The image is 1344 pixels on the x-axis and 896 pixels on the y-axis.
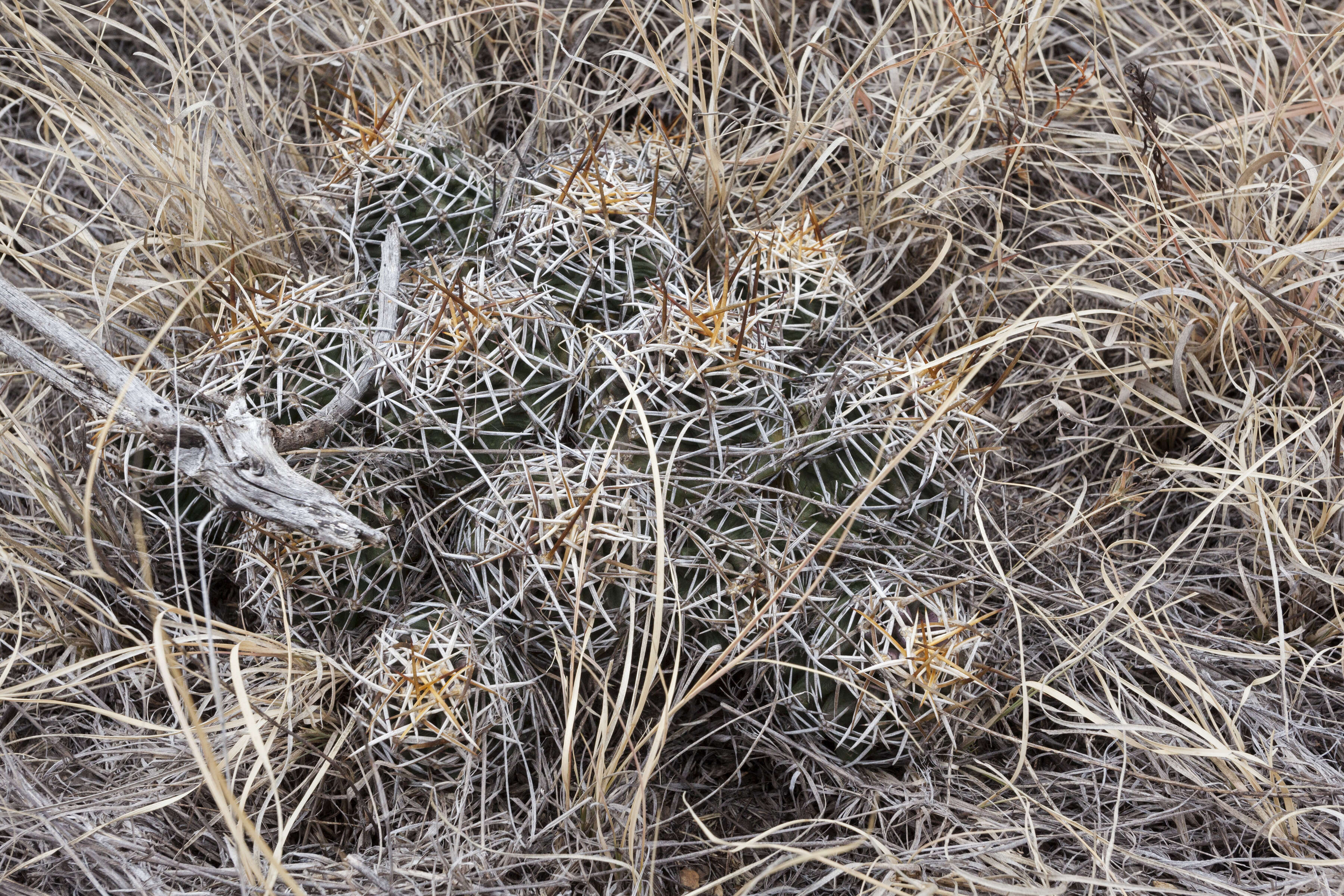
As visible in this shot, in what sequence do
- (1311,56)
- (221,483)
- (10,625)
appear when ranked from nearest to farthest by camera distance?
1. (221,483)
2. (10,625)
3. (1311,56)

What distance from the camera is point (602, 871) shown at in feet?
4.80

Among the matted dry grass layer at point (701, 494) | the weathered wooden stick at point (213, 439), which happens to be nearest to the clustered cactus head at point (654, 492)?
the matted dry grass layer at point (701, 494)

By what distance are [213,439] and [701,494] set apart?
2.49ft

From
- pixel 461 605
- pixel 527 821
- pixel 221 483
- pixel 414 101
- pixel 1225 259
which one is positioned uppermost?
pixel 414 101

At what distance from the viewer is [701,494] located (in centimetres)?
153

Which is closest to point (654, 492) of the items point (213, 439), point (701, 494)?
point (701, 494)

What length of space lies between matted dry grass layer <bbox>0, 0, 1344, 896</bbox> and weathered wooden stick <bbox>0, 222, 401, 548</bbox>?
0.10 meters

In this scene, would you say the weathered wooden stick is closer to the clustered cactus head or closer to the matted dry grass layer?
the matted dry grass layer

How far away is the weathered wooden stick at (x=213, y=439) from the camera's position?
4.53 ft

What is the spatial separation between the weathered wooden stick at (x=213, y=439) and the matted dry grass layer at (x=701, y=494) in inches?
3.8

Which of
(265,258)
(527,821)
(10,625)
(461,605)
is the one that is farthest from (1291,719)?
(10,625)

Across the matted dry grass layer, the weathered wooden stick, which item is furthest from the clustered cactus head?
the weathered wooden stick

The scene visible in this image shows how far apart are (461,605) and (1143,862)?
1133mm

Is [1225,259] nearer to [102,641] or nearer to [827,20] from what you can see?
[827,20]
